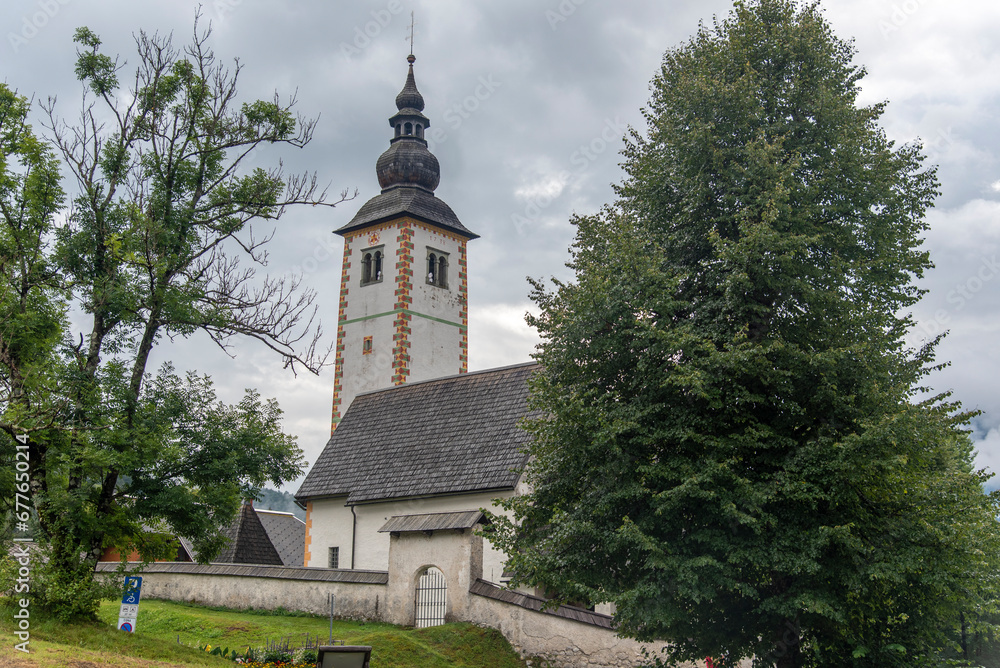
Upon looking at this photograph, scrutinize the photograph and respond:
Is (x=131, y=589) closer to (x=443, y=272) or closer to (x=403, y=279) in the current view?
(x=403, y=279)

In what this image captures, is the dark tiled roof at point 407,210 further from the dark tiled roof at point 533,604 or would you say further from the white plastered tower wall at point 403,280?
the dark tiled roof at point 533,604

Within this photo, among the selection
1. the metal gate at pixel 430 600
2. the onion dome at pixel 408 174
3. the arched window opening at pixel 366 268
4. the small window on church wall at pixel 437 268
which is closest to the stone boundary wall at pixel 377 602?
the metal gate at pixel 430 600

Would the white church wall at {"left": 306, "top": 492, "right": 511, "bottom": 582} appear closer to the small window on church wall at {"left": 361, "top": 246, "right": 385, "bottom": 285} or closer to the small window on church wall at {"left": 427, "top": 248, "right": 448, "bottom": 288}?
the small window on church wall at {"left": 361, "top": 246, "right": 385, "bottom": 285}

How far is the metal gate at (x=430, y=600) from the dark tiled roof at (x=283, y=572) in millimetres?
961

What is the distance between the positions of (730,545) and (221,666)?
8307 millimetres

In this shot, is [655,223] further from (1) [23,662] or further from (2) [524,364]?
(2) [524,364]

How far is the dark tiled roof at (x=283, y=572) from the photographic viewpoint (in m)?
21.4

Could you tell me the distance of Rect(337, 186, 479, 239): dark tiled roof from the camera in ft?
130

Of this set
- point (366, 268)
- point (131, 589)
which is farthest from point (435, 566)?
point (366, 268)

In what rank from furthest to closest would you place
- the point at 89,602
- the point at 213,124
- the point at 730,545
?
the point at 213,124, the point at 89,602, the point at 730,545

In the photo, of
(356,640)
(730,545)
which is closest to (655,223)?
(730,545)

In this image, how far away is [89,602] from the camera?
13961mm

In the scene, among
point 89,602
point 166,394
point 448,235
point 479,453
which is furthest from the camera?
point 448,235

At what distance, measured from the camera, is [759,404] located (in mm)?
13102
